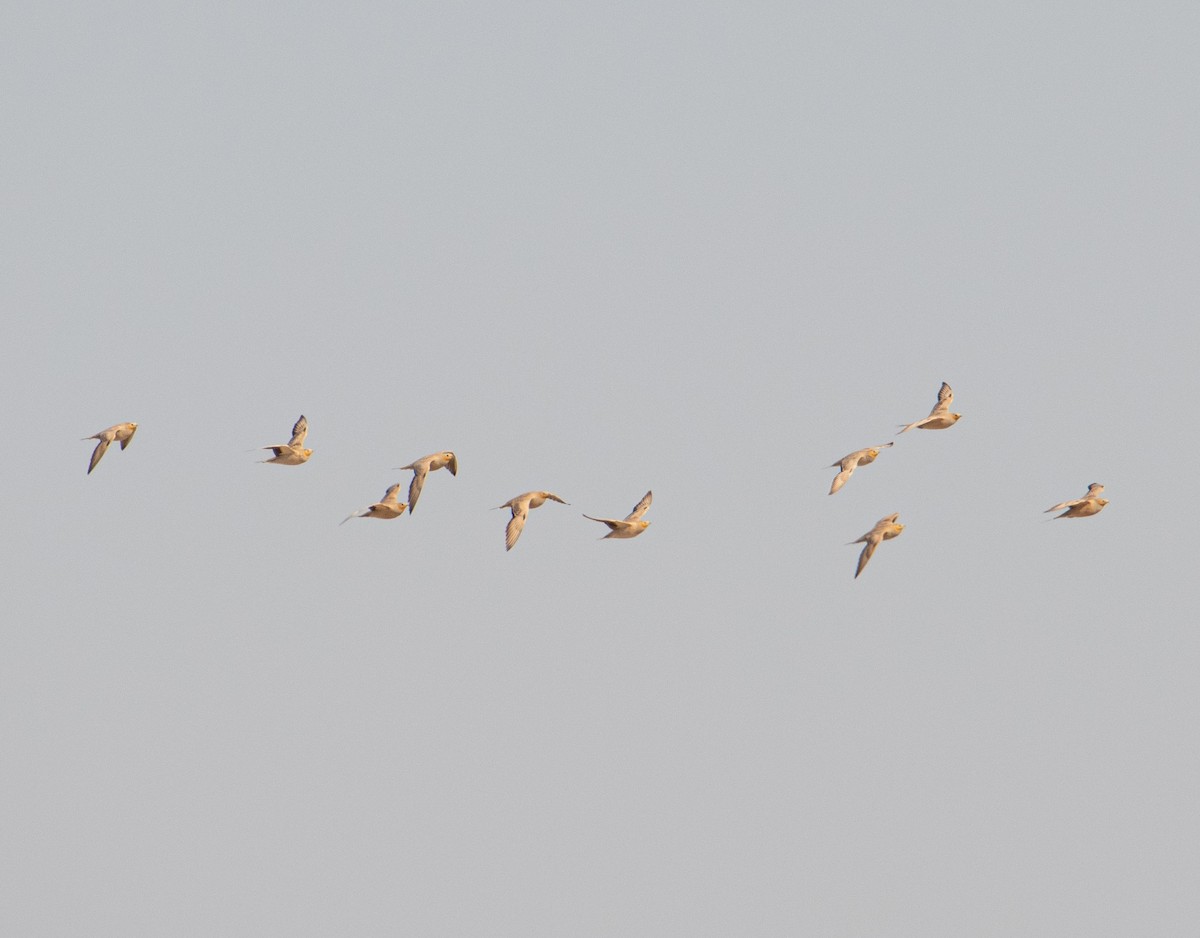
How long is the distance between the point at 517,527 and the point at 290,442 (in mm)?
9547

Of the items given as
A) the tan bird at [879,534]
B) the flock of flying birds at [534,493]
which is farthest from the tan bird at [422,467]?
the tan bird at [879,534]

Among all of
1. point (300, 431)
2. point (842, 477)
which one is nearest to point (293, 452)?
point (300, 431)

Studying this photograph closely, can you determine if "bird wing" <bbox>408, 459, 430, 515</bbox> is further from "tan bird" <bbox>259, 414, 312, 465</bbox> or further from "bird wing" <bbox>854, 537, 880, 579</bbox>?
"bird wing" <bbox>854, 537, 880, 579</bbox>

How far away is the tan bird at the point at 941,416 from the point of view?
2894 inches

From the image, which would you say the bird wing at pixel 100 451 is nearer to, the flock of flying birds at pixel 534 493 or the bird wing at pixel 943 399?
the flock of flying birds at pixel 534 493

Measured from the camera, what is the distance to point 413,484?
241ft

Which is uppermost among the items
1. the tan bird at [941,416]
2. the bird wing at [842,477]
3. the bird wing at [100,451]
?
the tan bird at [941,416]

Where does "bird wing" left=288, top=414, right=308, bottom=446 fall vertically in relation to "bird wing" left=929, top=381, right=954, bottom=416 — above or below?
below

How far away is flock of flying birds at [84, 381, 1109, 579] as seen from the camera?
70.2 m

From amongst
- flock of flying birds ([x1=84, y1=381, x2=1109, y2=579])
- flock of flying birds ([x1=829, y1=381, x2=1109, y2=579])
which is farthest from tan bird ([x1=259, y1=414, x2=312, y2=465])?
flock of flying birds ([x1=829, y1=381, x2=1109, y2=579])

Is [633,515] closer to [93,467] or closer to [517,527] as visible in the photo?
[517,527]

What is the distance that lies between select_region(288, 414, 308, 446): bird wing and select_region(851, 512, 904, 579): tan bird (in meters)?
18.6

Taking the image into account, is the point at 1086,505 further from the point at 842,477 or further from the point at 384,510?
the point at 384,510

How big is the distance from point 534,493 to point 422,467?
3.83 meters
